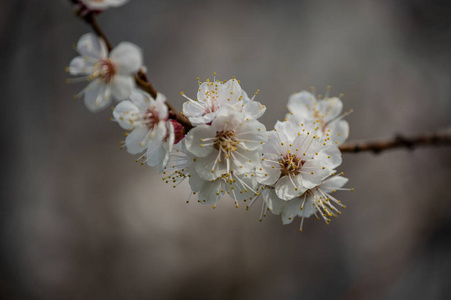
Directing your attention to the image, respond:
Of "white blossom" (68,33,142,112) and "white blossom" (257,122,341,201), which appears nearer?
"white blossom" (68,33,142,112)

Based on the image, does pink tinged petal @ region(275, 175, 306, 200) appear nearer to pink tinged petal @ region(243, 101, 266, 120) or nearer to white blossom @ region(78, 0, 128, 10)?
pink tinged petal @ region(243, 101, 266, 120)

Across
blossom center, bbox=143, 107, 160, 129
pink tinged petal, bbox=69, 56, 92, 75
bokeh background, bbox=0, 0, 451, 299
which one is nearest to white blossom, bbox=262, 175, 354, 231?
blossom center, bbox=143, 107, 160, 129

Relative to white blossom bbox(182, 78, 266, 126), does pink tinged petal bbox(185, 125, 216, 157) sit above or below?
below

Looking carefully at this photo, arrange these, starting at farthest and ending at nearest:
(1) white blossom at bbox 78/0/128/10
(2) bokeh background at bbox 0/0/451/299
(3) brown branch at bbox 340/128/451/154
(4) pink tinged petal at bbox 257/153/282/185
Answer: (2) bokeh background at bbox 0/0/451/299 → (3) brown branch at bbox 340/128/451/154 → (4) pink tinged petal at bbox 257/153/282/185 → (1) white blossom at bbox 78/0/128/10

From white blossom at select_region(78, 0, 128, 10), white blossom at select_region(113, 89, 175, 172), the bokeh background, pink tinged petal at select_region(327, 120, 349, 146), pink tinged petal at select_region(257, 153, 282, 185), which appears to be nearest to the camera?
white blossom at select_region(78, 0, 128, 10)

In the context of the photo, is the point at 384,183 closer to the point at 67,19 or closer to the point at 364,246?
the point at 364,246

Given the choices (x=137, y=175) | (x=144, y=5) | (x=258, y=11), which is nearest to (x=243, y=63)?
(x=258, y=11)

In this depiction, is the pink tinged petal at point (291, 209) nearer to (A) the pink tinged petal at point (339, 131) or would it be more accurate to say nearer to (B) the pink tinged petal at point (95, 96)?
(A) the pink tinged petal at point (339, 131)
